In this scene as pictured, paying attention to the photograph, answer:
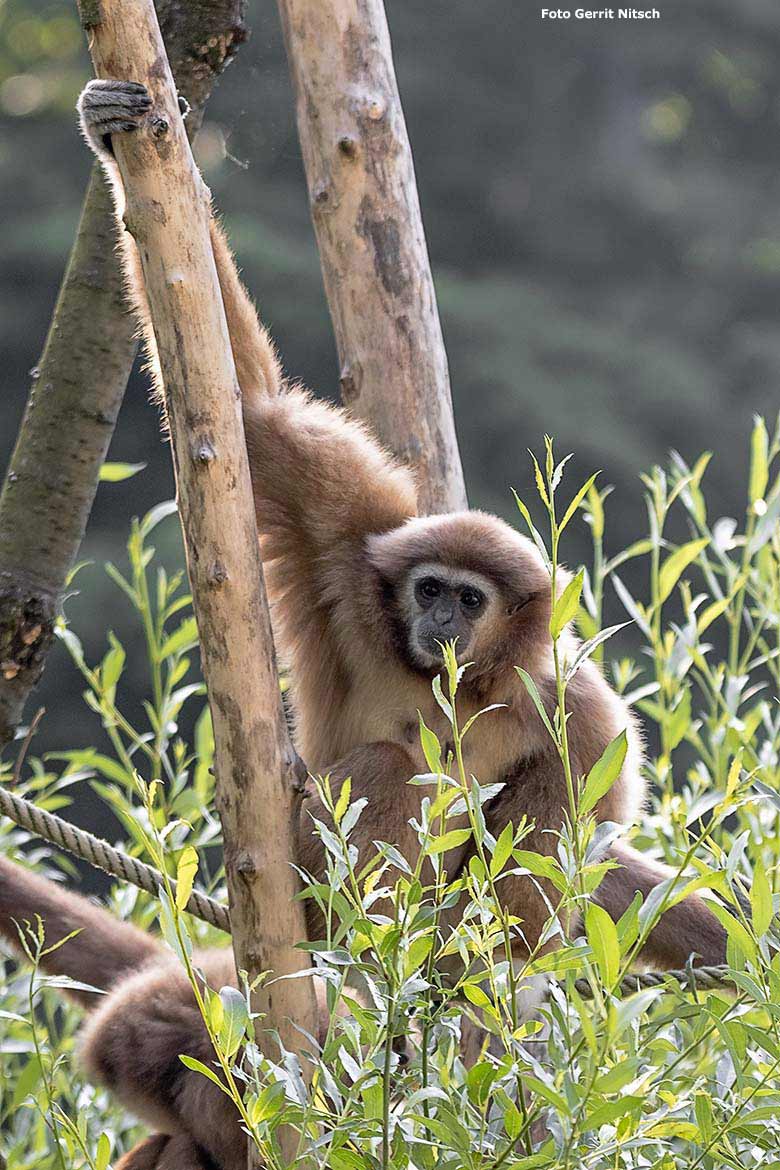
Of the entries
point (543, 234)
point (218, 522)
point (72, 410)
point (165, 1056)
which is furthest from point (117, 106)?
point (543, 234)

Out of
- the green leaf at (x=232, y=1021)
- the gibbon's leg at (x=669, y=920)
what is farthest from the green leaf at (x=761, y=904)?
the gibbon's leg at (x=669, y=920)

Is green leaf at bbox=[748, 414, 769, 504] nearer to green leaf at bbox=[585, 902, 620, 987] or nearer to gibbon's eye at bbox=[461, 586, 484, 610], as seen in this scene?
gibbon's eye at bbox=[461, 586, 484, 610]

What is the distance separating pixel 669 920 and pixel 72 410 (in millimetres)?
1927

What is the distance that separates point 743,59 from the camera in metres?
15.1

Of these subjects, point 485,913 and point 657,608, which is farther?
point 657,608

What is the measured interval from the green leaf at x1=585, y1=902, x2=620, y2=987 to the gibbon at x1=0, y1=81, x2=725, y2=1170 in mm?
1475

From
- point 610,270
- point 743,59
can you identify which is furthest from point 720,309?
point 743,59

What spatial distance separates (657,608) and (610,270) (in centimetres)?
1153

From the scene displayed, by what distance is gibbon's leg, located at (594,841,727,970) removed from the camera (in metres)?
3.53

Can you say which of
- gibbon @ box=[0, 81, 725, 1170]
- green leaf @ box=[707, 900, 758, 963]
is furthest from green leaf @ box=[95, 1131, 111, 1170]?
gibbon @ box=[0, 81, 725, 1170]

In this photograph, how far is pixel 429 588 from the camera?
11.0 feet

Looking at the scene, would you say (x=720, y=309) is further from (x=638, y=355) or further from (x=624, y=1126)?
(x=624, y=1126)

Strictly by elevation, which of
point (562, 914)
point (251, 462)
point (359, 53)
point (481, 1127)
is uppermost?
point (359, 53)

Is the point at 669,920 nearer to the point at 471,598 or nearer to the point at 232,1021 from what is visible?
the point at 471,598
